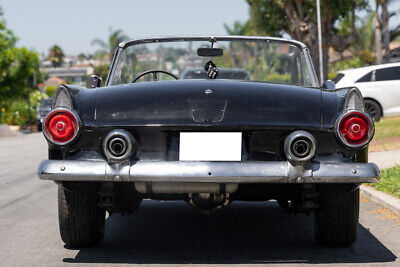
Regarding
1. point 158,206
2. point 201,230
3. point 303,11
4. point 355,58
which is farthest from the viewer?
point 355,58

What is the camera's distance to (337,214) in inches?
184

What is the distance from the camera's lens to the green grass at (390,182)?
298 inches

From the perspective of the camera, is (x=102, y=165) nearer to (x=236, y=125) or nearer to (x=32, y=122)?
(x=236, y=125)

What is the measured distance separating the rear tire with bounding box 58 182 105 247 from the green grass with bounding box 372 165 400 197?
12.3 ft

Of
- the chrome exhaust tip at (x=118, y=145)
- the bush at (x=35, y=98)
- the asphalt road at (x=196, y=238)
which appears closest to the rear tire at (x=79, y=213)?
the asphalt road at (x=196, y=238)

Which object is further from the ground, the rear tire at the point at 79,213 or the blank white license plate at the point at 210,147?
the blank white license plate at the point at 210,147

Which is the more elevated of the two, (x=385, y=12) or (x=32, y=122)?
(x=385, y=12)

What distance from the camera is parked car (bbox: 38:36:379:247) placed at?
4.11 metres

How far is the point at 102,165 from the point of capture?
414cm

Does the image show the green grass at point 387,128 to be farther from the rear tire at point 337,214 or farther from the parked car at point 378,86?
the rear tire at point 337,214

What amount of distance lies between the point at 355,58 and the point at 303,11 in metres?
42.1

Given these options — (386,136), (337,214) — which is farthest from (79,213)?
(386,136)

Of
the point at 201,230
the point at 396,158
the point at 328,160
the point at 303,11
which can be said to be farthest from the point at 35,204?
the point at 303,11

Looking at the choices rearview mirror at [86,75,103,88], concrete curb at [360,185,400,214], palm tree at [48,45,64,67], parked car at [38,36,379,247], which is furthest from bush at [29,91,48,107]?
palm tree at [48,45,64,67]
